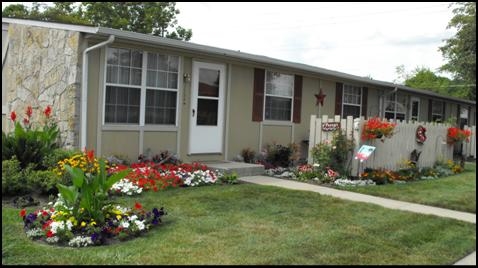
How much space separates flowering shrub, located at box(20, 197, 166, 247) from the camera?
4.87 metres

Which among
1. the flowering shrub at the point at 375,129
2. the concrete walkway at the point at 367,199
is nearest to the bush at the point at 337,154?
the flowering shrub at the point at 375,129

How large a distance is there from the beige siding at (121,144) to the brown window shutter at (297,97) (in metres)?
5.13

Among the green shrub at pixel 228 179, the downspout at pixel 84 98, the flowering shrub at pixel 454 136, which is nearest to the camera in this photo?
the downspout at pixel 84 98

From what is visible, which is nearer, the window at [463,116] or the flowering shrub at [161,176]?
the flowering shrub at [161,176]

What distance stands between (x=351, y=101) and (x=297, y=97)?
3040 millimetres

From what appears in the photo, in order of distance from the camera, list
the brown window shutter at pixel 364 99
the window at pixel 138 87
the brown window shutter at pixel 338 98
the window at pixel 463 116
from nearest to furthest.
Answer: the window at pixel 138 87, the brown window shutter at pixel 338 98, the brown window shutter at pixel 364 99, the window at pixel 463 116

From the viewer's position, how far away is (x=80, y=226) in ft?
16.6

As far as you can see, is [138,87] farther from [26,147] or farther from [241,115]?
[241,115]

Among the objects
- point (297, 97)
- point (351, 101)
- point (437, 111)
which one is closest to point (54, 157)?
point (297, 97)

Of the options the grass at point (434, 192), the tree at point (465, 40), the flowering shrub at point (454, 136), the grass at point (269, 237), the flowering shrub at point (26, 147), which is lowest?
the grass at point (269, 237)

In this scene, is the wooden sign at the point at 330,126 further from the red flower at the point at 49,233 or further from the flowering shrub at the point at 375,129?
the red flower at the point at 49,233

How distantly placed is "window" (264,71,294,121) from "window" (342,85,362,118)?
9.07 ft

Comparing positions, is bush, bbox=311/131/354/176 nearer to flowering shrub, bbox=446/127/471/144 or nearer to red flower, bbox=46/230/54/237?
flowering shrub, bbox=446/127/471/144

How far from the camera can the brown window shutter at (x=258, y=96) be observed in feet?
40.2
